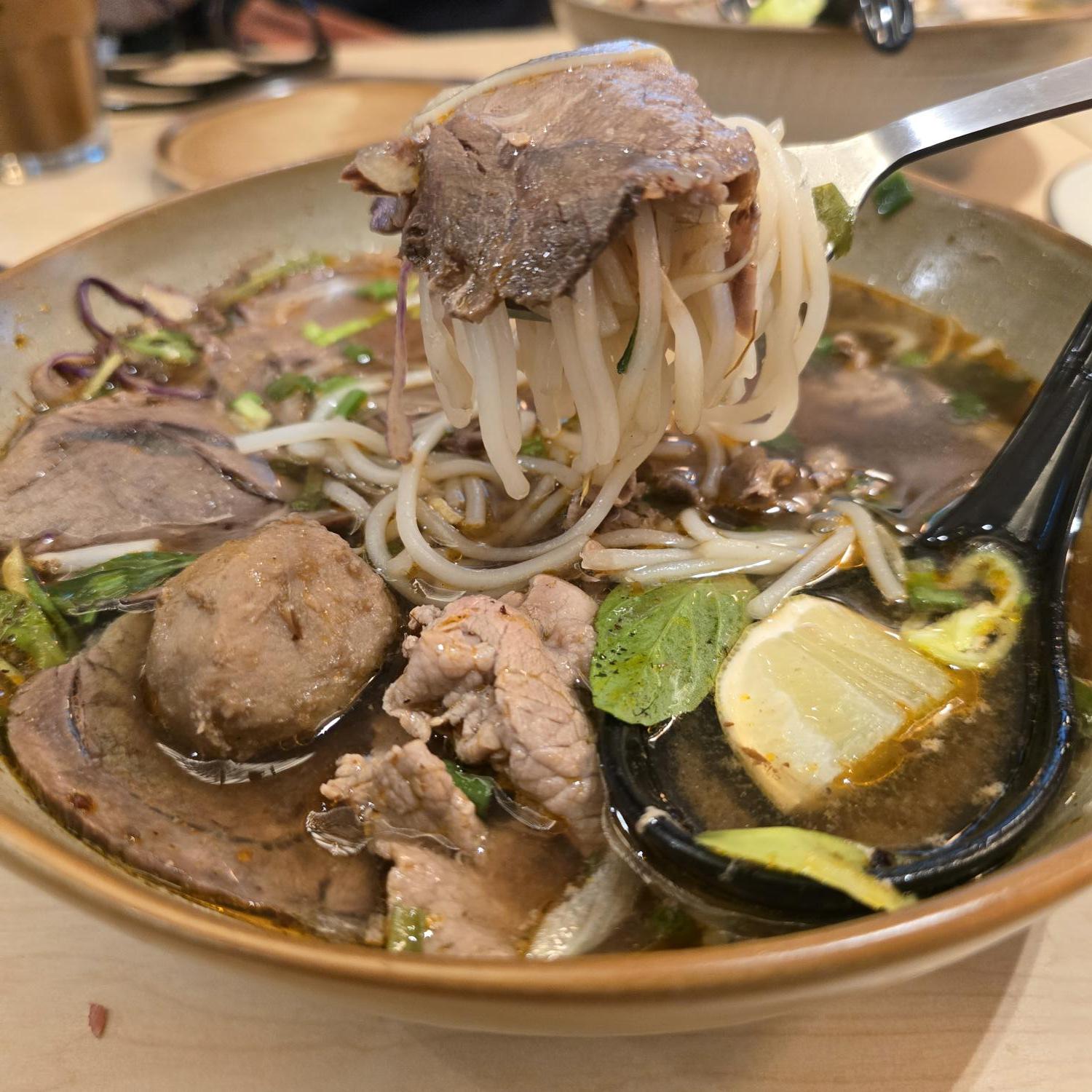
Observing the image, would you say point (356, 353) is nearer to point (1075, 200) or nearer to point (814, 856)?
point (814, 856)

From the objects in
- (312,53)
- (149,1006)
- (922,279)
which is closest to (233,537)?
(149,1006)

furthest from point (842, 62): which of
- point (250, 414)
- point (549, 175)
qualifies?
point (250, 414)

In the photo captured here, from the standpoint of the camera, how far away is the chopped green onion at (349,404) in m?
2.51

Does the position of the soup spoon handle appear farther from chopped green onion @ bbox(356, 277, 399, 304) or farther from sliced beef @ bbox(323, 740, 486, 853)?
sliced beef @ bbox(323, 740, 486, 853)

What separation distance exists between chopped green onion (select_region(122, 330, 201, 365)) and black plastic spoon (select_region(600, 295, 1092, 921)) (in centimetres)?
183

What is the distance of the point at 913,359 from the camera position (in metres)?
2.65

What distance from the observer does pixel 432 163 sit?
1.63 m

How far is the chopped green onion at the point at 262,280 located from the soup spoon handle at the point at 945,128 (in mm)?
1685

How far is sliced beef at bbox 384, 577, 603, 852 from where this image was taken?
4.94ft

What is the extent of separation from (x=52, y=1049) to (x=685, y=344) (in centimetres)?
165

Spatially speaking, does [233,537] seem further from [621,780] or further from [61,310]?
[621,780]

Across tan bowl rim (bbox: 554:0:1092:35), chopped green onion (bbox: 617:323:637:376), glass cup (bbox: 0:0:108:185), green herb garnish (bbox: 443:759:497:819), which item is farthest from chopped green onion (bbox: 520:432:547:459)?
glass cup (bbox: 0:0:108:185)

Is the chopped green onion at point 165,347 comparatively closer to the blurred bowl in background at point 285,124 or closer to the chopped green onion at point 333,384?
the chopped green onion at point 333,384

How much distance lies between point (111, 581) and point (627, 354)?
1.25m
